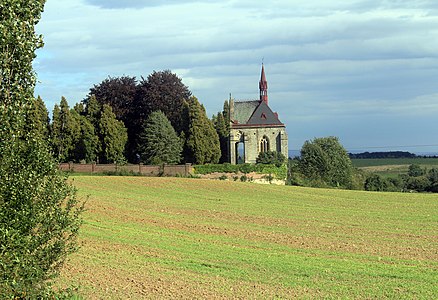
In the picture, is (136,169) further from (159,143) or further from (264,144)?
(264,144)

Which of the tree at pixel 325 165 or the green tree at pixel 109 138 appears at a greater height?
the green tree at pixel 109 138

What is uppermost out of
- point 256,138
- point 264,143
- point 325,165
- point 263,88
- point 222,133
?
point 263,88

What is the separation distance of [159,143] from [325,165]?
27.5 m

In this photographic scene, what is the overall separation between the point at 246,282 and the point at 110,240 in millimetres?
8287

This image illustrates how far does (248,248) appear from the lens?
23.4 meters

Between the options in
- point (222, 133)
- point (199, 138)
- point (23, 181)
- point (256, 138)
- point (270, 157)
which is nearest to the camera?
point (23, 181)

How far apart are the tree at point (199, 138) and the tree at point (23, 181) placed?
60.5 metres

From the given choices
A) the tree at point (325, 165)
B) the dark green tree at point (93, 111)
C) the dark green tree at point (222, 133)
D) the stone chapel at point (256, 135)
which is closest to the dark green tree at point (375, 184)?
the tree at point (325, 165)

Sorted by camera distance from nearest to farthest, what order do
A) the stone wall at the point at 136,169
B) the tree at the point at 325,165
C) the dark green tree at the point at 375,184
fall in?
1. the stone wall at the point at 136,169
2. the dark green tree at the point at 375,184
3. the tree at the point at 325,165

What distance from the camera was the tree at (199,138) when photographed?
7275 centimetres

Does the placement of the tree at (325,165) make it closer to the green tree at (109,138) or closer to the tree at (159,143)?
the tree at (159,143)

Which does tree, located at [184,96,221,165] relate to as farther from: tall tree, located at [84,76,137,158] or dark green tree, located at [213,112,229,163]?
dark green tree, located at [213,112,229,163]

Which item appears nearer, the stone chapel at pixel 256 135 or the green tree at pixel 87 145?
the green tree at pixel 87 145

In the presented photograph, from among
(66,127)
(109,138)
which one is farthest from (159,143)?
(66,127)
